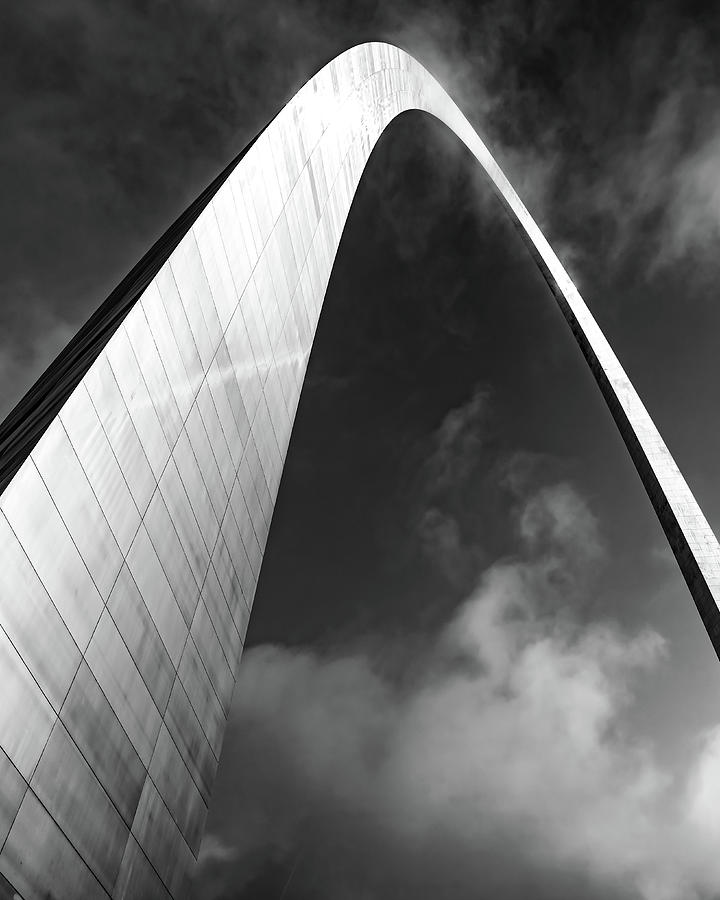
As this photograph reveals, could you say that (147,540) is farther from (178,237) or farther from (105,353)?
(178,237)

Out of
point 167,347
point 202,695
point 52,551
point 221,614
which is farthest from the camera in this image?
point 221,614

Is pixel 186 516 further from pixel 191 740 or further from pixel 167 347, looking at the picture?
pixel 191 740

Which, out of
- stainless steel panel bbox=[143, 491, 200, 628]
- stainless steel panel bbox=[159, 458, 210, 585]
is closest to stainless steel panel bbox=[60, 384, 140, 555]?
stainless steel panel bbox=[143, 491, 200, 628]

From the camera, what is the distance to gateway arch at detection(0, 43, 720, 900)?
10.6 m

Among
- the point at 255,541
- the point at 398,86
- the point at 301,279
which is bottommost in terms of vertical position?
the point at 255,541

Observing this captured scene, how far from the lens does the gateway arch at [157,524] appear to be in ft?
34.8

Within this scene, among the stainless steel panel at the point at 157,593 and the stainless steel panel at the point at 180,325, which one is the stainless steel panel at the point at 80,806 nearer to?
the stainless steel panel at the point at 157,593

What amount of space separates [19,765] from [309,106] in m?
23.0

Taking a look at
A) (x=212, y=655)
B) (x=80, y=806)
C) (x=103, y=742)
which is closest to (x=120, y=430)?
(x=103, y=742)

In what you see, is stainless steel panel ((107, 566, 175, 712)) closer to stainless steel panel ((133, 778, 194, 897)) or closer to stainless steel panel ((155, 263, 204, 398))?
stainless steel panel ((133, 778, 194, 897))

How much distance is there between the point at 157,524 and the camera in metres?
14.6

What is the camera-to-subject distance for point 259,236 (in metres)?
20.6

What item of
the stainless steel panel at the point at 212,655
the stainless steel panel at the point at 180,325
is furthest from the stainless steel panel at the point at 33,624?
the stainless steel panel at the point at 180,325

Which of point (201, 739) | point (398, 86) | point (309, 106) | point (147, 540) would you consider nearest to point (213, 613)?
point (201, 739)
